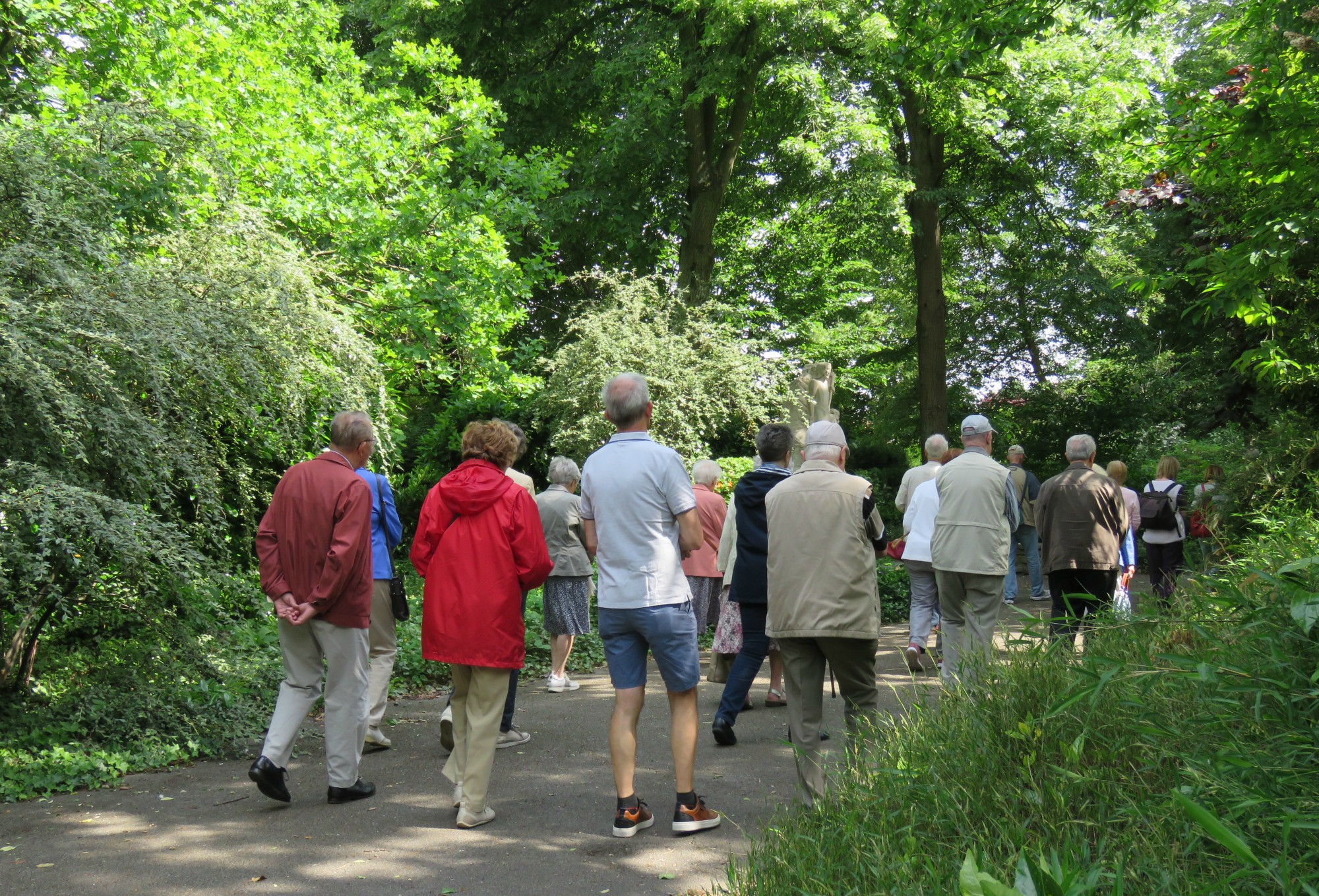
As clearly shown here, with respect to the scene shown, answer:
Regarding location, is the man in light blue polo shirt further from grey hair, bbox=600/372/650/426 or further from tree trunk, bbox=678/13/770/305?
tree trunk, bbox=678/13/770/305

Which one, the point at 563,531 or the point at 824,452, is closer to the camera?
the point at 824,452

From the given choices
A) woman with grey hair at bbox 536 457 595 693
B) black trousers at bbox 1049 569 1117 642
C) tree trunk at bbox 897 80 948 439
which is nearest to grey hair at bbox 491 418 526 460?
woman with grey hair at bbox 536 457 595 693

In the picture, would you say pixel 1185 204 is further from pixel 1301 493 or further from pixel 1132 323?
pixel 1301 493

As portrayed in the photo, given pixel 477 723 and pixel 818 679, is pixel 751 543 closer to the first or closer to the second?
pixel 818 679

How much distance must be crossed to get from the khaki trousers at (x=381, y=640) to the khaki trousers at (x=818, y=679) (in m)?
2.92

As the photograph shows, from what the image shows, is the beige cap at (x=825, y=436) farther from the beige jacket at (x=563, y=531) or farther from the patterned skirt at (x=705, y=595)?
the patterned skirt at (x=705, y=595)

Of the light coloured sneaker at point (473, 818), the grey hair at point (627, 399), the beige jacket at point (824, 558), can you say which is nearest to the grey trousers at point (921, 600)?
the beige jacket at point (824, 558)

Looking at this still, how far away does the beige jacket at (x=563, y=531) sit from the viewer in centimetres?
838

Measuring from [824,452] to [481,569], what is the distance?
1908 millimetres

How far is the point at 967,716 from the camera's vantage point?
13.8 feet

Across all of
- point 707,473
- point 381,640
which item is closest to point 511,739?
point 381,640

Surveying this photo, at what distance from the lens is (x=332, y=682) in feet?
19.1

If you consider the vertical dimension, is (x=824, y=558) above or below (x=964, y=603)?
above

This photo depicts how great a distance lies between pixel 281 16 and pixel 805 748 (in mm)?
19087
